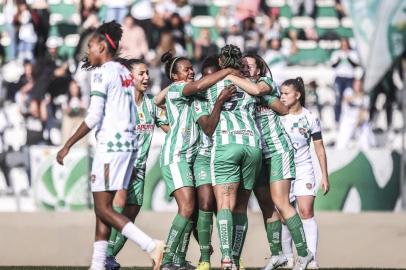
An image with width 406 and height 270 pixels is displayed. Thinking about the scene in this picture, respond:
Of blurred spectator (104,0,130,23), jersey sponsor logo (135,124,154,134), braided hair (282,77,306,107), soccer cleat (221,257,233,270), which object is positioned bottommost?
Answer: soccer cleat (221,257,233,270)

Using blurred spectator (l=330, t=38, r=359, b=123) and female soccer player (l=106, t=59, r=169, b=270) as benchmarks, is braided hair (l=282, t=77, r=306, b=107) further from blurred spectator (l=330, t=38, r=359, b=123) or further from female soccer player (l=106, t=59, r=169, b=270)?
blurred spectator (l=330, t=38, r=359, b=123)

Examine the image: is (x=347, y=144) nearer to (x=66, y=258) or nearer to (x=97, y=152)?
(x=66, y=258)

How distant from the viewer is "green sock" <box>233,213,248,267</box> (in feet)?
34.4

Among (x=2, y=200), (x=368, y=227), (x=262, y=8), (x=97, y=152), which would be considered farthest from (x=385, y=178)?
(x=97, y=152)

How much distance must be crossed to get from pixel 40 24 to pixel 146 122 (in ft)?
28.4

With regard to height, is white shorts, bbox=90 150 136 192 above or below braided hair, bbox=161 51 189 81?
below

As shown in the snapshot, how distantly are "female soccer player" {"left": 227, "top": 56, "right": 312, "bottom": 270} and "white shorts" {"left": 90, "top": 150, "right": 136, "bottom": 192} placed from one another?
2146mm

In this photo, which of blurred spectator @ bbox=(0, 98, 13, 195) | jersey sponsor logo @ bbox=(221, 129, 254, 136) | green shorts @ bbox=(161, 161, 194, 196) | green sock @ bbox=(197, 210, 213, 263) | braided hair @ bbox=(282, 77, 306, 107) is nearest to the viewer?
jersey sponsor logo @ bbox=(221, 129, 254, 136)

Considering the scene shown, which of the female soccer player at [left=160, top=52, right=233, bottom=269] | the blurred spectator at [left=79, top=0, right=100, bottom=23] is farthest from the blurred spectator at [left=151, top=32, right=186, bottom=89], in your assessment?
the female soccer player at [left=160, top=52, right=233, bottom=269]

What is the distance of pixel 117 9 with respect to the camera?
1905 cm

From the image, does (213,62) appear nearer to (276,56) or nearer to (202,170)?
(202,170)

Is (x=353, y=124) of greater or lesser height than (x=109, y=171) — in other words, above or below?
above

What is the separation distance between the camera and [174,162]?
34.7 ft

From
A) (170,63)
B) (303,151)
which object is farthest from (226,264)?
(303,151)
